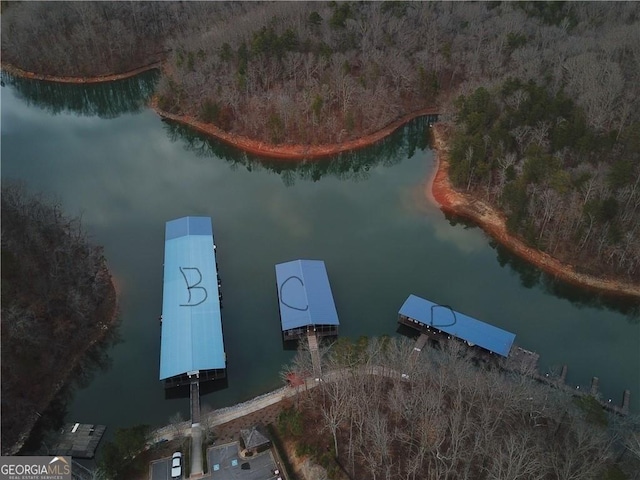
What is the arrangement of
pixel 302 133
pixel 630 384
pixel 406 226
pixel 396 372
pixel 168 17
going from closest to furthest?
pixel 396 372, pixel 630 384, pixel 406 226, pixel 302 133, pixel 168 17

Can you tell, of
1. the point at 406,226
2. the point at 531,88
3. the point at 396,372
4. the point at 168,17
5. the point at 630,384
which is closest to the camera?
the point at 396,372

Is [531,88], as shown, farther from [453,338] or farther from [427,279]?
[453,338]

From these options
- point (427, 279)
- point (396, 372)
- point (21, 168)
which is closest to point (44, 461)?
point (396, 372)

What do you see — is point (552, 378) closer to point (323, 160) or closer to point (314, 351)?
point (314, 351)

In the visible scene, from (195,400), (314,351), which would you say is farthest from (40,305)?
(314,351)

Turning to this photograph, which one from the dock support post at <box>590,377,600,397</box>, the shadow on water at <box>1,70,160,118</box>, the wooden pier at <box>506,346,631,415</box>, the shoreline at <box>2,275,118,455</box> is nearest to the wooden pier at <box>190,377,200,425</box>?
the shoreline at <box>2,275,118,455</box>

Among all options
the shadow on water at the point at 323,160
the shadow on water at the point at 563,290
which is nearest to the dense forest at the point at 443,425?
the shadow on water at the point at 563,290

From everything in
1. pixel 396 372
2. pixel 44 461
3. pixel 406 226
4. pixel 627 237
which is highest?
pixel 406 226
